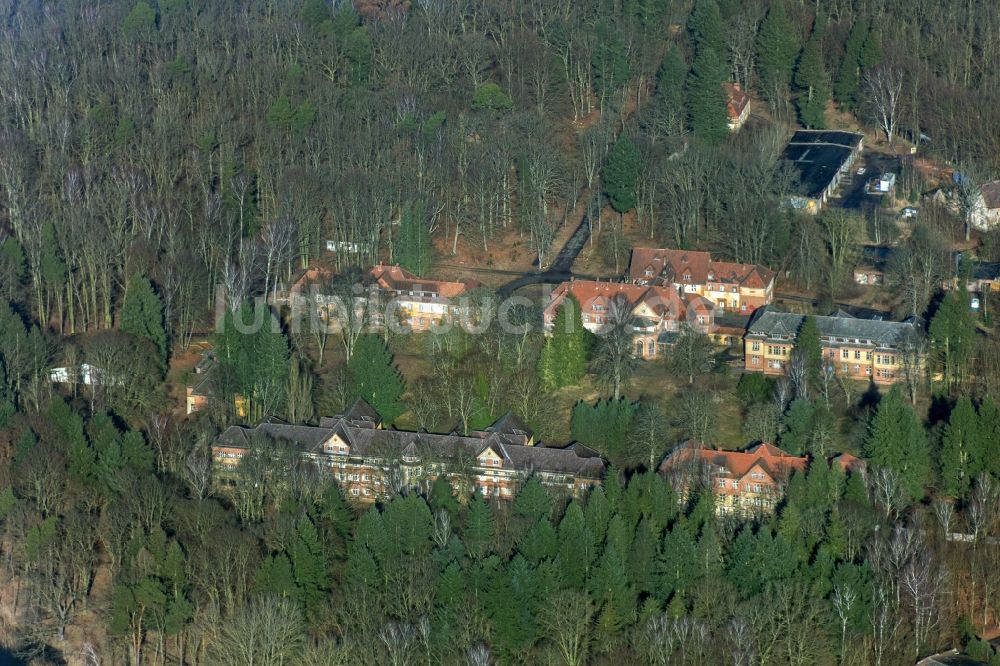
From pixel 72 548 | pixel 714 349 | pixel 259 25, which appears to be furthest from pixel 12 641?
pixel 259 25

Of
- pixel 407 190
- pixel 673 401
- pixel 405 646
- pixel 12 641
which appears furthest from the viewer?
pixel 407 190

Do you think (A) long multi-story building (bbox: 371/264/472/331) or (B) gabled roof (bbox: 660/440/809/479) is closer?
(B) gabled roof (bbox: 660/440/809/479)

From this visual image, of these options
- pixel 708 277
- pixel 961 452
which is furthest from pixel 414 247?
pixel 961 452

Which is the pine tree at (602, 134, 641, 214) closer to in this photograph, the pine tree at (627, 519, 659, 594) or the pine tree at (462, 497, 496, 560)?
the pine tree at (462, 497, 496, 560)

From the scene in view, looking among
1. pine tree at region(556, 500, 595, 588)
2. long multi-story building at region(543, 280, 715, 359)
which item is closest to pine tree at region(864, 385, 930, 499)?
pine tree at region(556, 500, 595, 588)

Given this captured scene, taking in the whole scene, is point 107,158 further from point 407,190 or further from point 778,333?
point 778,333

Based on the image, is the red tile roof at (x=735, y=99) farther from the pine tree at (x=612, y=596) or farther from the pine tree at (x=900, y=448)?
the pine tree at (x=612, y=596)

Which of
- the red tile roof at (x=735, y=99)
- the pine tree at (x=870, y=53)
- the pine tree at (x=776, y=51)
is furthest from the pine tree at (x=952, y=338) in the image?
the pine tree at (x=776, y=51)
